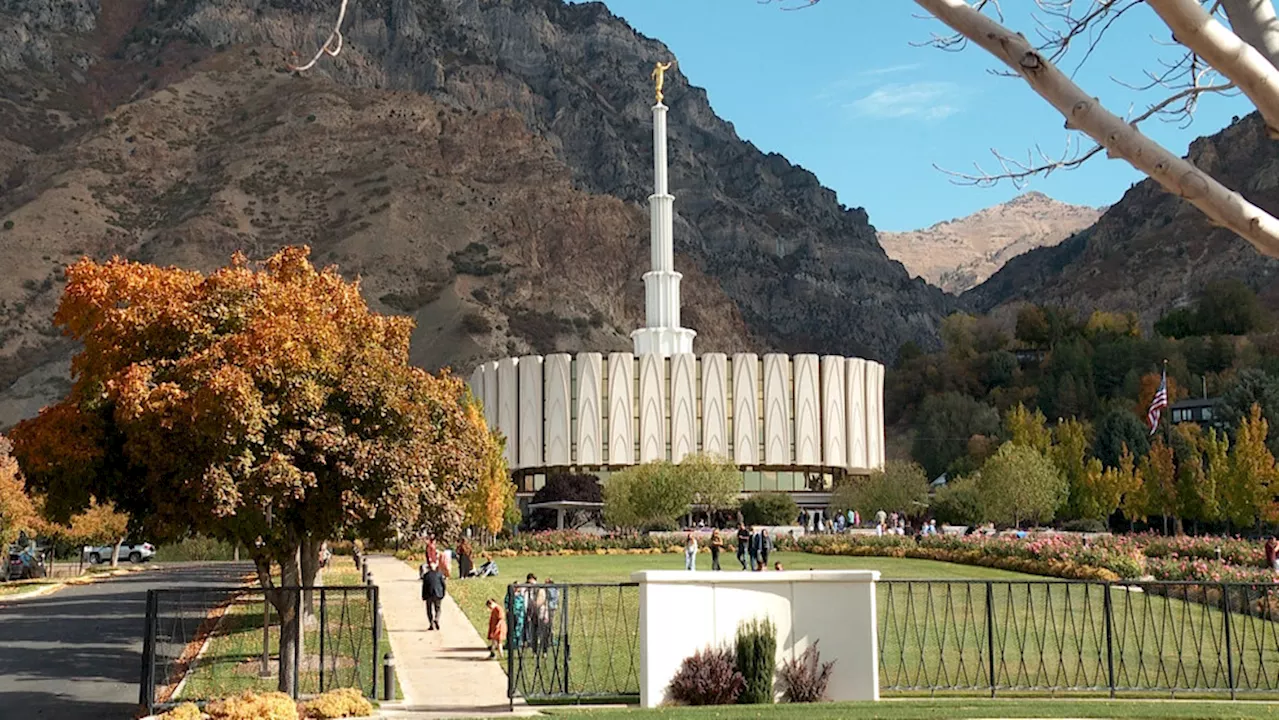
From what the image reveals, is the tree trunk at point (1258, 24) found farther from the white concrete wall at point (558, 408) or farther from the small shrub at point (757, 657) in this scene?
the white concrete wall at point (558, 408)

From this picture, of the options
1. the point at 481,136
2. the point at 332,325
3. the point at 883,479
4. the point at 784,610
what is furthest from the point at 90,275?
the point at 481,136

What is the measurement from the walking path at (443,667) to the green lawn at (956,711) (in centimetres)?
179

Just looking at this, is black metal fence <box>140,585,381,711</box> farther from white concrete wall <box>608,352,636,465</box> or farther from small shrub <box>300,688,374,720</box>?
white concrete wall <box>608,352,636,465</box>

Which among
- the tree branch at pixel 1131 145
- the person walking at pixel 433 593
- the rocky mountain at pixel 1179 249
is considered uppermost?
the rocky mountain at pixel 1179 249

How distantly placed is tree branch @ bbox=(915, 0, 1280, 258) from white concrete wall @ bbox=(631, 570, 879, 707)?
12055 mm

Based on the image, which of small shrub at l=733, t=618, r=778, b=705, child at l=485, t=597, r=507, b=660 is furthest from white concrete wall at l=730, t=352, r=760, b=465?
small shrub at l=733, t=618, r=778, b=705

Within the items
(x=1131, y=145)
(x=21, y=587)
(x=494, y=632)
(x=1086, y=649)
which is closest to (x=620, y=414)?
(x=21, y=587)

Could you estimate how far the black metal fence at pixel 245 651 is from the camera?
1842 centimetres

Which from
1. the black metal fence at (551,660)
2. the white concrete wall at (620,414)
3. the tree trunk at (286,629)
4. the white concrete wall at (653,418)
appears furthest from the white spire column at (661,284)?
the tree trunk at (286,629)

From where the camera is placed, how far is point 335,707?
57.4 feet

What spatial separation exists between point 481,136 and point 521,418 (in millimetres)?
89983

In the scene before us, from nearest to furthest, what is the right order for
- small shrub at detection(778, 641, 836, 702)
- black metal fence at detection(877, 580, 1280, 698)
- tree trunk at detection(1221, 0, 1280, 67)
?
tree trunk at detection(1221, 0, 1280, 67) < small shrub at detection(778, 641, 836, 702) < black metal fence at detection(877, 580, 1280, 698)

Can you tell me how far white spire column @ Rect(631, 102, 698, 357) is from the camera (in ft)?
332

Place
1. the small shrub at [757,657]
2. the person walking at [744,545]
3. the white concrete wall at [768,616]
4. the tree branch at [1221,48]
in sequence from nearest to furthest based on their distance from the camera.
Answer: the tree branch at [1221,48]
the white concrete wall at [768,616]
the small shrub at [757,657]
the person walking at [744,545]
